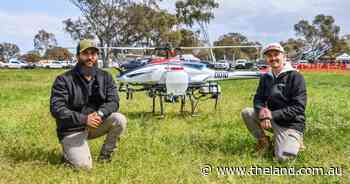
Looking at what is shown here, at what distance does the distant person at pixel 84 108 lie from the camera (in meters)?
5.39

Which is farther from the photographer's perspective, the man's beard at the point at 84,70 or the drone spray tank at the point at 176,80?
the drone spray tank at the point at 176,80

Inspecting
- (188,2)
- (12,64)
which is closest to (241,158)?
(188,2)

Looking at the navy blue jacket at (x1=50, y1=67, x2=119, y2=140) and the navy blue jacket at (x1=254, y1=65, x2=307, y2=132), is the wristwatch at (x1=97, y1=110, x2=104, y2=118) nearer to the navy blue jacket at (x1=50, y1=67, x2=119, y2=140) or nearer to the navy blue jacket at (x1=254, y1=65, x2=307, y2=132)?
the navy blue jacket at (x1=50, y1=67, x2=119, y2=140)

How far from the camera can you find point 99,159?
583 cm

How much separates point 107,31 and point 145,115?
150 ft

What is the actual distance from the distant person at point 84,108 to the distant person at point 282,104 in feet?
5.85

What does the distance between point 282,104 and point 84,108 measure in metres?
2.38

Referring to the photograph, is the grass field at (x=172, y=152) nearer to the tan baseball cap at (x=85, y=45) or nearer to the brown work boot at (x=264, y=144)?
the brown work boot at (x=264, y=144)

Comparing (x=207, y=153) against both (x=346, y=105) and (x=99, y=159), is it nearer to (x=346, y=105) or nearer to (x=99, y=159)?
(x=99, y=159)

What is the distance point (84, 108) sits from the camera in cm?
563

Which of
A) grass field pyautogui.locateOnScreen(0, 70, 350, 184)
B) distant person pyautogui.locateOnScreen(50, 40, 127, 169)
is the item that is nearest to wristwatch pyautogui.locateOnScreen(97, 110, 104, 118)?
distant person pyautogui.locateOnScreen(50, 40, 127, 169)

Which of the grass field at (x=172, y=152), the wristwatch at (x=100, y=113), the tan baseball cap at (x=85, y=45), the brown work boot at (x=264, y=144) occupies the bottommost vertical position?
the grass field at (x=172, y=152)

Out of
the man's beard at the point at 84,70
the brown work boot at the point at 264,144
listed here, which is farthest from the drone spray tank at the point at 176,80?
the man's beard at the point at 84,70

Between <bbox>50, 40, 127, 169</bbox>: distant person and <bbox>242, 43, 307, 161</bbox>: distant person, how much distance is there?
1.78 metres
